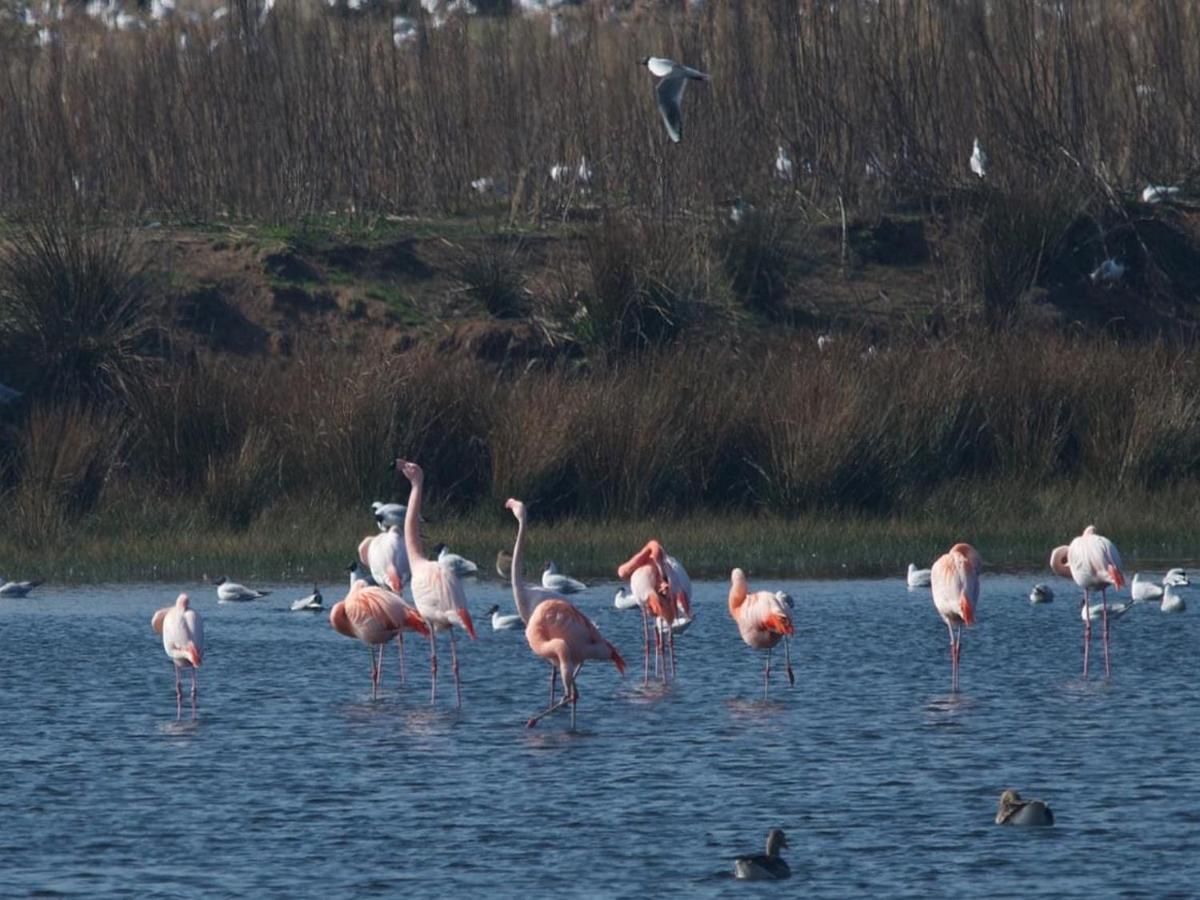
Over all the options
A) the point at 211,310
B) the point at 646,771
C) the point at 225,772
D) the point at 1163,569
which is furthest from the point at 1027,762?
the point at 211,310

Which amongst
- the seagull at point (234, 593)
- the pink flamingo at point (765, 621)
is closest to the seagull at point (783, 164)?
the seagull at point (234, 593)

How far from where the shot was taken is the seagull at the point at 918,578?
15.4 meters

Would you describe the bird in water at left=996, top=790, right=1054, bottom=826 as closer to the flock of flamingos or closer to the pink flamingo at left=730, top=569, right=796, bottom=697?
the flock of flamingos

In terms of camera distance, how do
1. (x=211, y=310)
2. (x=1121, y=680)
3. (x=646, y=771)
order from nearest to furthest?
1. (x=646, y=771)
2. (x=1121, y=680)
3. (x=211, y=310)

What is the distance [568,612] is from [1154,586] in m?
4.90

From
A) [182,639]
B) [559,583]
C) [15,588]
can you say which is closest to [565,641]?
[182,639]

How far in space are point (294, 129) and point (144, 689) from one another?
10.8 meters

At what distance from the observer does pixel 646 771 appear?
10.2m

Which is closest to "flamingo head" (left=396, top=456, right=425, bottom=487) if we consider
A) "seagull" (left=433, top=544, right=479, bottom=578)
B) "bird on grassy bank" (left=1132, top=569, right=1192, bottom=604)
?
"seagull" (left=433, top=544, right=479, bottom=578)

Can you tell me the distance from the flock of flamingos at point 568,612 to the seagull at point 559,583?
178cm

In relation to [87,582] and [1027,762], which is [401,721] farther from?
[87,582]

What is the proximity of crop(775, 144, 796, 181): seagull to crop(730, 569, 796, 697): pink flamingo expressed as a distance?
37.4 ft

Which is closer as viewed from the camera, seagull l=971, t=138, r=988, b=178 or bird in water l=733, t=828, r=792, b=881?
bird in water l=733, t=828, r=792, b=881

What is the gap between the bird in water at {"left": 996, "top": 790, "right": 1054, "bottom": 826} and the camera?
29.0 feet
